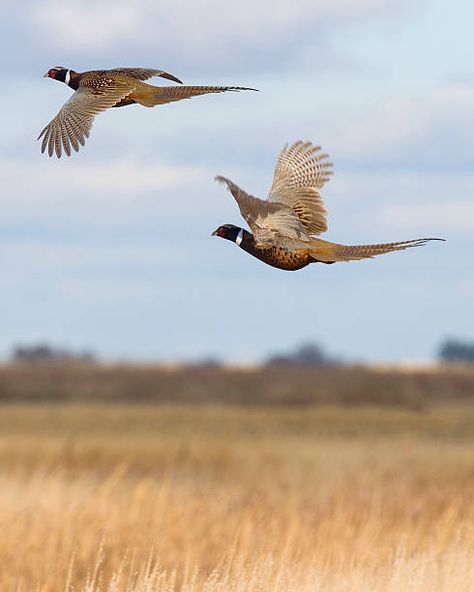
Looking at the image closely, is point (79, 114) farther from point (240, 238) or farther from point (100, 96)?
point (240, 238)

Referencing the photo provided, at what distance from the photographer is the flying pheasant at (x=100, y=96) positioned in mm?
5070

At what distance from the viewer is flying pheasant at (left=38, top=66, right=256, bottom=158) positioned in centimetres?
507

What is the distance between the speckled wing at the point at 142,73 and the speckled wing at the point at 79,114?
0.08 m

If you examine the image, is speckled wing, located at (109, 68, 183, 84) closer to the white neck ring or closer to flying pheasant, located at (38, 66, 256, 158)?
flying pheasant, located at (38, 66, 256, 158)

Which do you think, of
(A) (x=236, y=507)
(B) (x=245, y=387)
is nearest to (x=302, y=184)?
(A) (x=236, y=507)

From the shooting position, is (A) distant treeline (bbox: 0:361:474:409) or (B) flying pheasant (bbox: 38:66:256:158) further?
(A) distant treeline (bbox: 0:361:474:409)

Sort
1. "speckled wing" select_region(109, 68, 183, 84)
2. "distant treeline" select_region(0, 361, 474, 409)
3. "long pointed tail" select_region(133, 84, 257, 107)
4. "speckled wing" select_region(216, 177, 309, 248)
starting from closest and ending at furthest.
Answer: "speckled wing" select_region(216, 177, 309, 248) → "long pointed tail" select_region(133, 84, 257, 107) → "speckled wing" select_region(109, 68, 183, 84) → "distant treeline" select_region(0, 361, 474, 409)

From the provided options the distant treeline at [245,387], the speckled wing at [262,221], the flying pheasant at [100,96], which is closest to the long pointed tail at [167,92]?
the flying pheasant at [100,96]

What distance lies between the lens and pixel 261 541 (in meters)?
11.3

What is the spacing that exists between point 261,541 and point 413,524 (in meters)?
2.78

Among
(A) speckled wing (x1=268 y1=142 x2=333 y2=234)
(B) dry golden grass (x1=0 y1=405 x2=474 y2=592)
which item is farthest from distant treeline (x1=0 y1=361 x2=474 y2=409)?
(A) speckled wing (x1=268 y1=142 x2=333 y2=234)

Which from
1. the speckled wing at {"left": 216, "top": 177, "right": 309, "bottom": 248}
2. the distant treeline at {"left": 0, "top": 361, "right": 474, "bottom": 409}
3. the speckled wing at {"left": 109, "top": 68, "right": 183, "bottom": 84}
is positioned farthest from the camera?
the distant treeline at {"left": 0, "top": 361, "right": 474, "bottom": 409}

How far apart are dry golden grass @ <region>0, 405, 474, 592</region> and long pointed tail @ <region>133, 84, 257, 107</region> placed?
13.0 ft

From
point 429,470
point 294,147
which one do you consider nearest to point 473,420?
point 429,470
